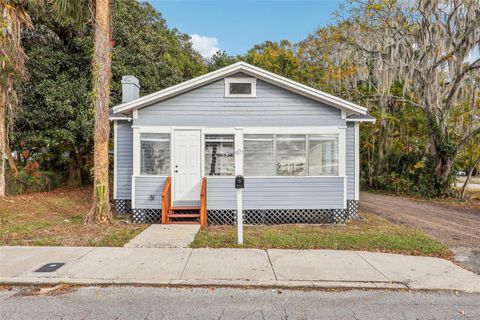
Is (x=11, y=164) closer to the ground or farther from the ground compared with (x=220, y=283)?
farther from the ground

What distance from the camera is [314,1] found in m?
16.4

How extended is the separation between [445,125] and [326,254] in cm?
1202

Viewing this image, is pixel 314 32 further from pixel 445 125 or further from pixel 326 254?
pixel 326 254

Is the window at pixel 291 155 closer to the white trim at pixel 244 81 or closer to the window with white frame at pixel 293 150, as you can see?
the window with white frame at pixel 293 150

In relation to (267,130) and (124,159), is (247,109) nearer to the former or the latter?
(267,130)

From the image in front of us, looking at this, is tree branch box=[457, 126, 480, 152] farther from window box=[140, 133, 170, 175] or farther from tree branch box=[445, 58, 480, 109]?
window box=[140, 133, 170, 175]

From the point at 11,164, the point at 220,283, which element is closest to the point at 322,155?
the point at 220,283

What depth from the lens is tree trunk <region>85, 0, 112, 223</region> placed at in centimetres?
741

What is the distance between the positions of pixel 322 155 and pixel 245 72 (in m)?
3.14

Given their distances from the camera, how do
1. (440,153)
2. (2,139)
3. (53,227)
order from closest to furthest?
(53,227) → (2,139) → (440,153)

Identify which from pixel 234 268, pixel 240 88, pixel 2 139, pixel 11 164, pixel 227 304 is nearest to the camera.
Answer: pixel 227 304

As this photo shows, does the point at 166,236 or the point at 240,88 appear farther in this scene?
the point at 240,88

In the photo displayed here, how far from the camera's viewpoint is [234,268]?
181 inches

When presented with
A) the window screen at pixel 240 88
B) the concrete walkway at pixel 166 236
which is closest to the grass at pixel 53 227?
the concrete walkway at pixel 166 236
